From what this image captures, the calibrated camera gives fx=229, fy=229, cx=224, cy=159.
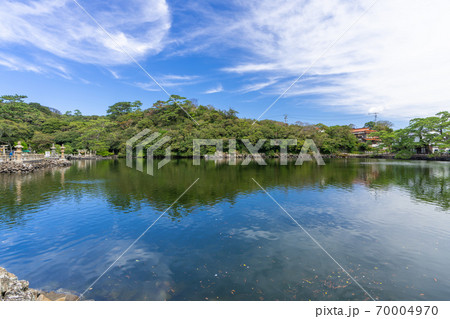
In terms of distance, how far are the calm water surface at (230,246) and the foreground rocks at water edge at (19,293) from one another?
517 mm

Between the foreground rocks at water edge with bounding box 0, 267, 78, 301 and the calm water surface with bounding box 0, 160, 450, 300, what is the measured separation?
517 mm

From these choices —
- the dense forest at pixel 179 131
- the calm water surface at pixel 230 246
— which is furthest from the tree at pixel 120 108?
the calm water surface at pixel 230 246

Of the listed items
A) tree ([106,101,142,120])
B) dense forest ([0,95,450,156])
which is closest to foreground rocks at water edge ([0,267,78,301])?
dense forest ([0,95,450,156])

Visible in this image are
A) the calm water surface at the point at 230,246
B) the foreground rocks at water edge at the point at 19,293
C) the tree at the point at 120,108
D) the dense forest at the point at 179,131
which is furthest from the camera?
the tree at the point at 120,108

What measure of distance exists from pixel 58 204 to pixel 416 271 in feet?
52.5

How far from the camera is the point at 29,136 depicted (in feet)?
174

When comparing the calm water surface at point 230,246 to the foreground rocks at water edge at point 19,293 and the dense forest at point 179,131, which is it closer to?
the foreground rocks at water edge at point 19,293

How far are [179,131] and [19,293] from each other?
6142 cm

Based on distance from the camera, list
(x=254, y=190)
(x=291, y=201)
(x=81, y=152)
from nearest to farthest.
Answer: (x=291, y=201) < (x=254, y=190) < (x=81, y=152)

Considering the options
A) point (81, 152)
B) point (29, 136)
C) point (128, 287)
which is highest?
point (29, 136)

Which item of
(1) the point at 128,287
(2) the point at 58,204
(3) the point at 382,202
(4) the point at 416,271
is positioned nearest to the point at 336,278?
(4) the point at 416,271

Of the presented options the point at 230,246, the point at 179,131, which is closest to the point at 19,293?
the point at 230,246

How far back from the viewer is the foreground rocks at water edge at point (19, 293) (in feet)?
14.6
